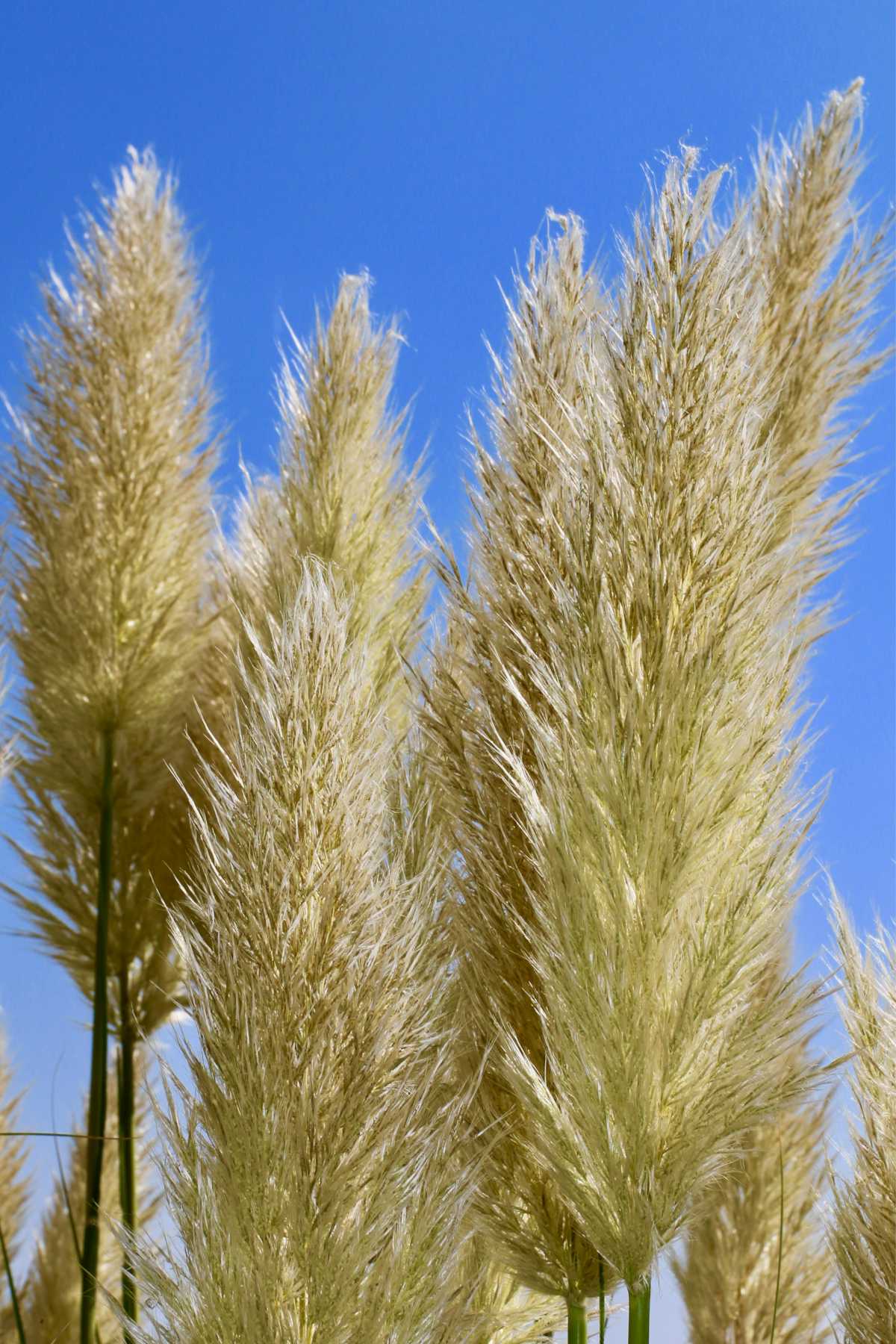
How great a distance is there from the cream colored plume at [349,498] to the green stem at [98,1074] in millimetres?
557

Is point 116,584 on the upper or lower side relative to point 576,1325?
upper

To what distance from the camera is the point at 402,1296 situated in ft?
4.47

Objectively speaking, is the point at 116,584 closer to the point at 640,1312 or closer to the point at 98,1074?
the point at 98,1074

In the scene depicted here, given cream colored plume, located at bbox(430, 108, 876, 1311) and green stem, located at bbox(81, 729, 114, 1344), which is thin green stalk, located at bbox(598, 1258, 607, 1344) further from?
green stem, located at bbox(81, 729, 114, 1344)

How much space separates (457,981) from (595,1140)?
30cm

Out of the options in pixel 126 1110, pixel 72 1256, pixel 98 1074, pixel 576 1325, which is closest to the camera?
pixel 576 1325

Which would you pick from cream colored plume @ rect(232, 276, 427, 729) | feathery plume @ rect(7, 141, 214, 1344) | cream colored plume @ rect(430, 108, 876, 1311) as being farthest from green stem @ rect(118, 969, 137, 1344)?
cream colored plume @ rect(430, 108, 876, 1311)

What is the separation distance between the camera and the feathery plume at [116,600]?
2.87m

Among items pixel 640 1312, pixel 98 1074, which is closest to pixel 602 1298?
pixel 640 1312

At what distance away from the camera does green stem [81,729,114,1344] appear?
2.43 meters

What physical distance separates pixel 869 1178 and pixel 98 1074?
148 cm

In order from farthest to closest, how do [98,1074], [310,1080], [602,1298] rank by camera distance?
[98,1074] → [602,1298] → [310,1080]

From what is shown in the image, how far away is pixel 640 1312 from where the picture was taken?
54.7 inches

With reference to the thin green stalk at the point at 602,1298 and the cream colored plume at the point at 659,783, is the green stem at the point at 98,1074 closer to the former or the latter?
the thin green stalk at the point at 602,1298
